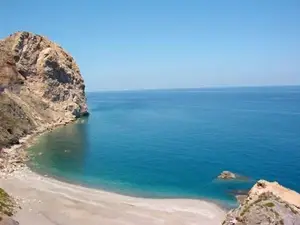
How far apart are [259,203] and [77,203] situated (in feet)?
89.4

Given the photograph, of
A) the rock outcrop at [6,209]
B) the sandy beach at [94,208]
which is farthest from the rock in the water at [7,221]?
the sandy beach at [94,208]

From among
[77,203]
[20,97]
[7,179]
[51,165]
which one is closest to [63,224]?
[77,203]

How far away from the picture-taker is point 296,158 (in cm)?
7150

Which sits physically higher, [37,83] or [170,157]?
[37,83]

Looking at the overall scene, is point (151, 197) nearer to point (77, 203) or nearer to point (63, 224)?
point (77, 203)

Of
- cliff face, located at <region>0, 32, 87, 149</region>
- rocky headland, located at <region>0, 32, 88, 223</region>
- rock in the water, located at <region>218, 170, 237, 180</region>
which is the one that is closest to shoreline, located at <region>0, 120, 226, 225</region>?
rock in the water, located at <region>218, 170, 237, 180</region>

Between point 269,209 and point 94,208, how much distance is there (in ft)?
83.6

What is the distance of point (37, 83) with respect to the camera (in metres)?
121

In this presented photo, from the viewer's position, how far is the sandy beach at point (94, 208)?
135ft

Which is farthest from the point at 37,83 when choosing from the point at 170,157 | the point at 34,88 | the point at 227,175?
the point at 227,175

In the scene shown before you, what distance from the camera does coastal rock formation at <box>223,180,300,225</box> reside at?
24906 millimetres

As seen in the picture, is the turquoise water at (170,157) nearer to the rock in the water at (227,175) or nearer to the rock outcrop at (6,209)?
the rock in the water at (227,175)

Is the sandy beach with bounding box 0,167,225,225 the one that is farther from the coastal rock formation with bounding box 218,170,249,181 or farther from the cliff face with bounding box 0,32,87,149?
the cliff face with bounding box 0,32,87,149

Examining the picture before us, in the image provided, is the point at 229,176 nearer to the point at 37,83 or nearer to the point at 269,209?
the point at 269,209
